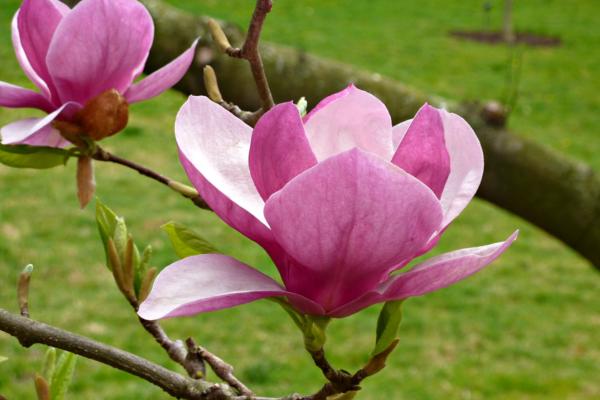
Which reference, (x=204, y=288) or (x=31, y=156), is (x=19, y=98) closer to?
(x=31, y=156)

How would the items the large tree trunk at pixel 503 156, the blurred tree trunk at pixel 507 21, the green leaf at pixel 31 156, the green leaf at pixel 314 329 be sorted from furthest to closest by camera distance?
the blurred tree trunk at pixel 507 21, the large tree trunk at pixel 503 156, the green leaf at pixel 31 156, the green leaf at pixel 314 329

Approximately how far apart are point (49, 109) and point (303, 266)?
39cm

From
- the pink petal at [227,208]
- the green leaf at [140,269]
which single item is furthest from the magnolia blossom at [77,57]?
the pink petal at [227,208]

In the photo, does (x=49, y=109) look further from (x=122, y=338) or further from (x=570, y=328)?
(x=570, y=328)

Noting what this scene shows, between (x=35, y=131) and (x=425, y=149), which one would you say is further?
(x=35, y=131)

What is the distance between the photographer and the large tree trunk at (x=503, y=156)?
6.23 ft

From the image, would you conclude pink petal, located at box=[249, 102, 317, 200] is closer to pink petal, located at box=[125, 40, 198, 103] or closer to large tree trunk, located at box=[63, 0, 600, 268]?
pink petal, located at box=[125, 40, 198, 103]

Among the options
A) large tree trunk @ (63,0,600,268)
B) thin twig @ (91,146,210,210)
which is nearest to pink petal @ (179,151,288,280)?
thin twig @ (91,146,210,210)

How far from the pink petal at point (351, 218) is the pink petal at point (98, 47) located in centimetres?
30

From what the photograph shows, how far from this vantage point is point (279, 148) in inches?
20.4

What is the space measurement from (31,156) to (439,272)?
18.0 inches

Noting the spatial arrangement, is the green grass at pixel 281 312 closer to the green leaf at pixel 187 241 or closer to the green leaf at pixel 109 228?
the green leaf at pixel 109 228

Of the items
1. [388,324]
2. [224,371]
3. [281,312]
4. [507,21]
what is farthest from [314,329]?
[507,21]

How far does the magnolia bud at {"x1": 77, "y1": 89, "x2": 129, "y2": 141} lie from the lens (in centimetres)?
79
